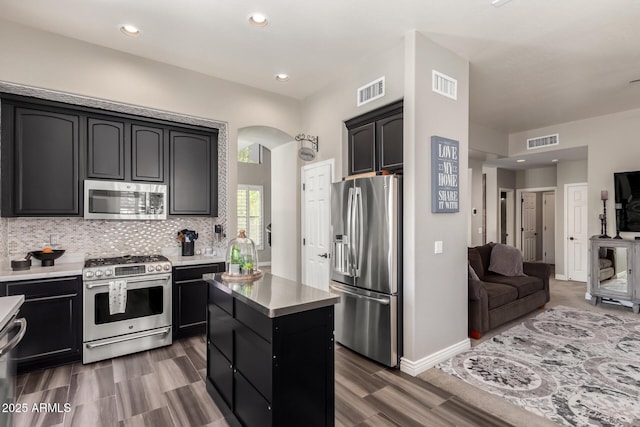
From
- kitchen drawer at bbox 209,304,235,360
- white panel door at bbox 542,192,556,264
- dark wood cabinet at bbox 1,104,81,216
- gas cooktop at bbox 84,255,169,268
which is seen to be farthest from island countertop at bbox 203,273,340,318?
white panel door at bbox 542,192,556,264

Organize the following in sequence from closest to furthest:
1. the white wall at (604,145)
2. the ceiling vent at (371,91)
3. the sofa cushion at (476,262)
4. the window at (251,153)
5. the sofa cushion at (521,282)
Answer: the ceiling vent at (371,91)
the sofa cushion at (521,282)
the sofa cushion at (476,262)
the white wall at (604,145)
the window at (251,153)

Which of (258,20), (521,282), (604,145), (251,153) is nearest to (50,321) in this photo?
(258,20)

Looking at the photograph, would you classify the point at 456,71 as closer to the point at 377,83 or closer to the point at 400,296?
the point at 377,83

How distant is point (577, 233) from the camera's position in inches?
289

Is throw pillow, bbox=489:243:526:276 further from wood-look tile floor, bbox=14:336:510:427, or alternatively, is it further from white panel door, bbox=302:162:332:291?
wood-look tile floor, bbox=14:336:510:427

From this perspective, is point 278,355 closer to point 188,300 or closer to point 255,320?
point 255,320

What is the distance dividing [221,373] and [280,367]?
919 millimetres

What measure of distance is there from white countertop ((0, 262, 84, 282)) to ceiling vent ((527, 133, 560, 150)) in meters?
7.58

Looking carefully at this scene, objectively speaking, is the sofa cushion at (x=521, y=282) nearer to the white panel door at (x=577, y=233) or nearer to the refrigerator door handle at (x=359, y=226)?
the refrigerator door handle at (x=359, y=226)

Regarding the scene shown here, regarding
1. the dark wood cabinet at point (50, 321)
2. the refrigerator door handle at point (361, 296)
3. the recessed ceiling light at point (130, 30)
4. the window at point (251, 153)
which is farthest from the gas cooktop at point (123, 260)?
the window at point (251, 153)

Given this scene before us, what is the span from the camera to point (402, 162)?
326cm

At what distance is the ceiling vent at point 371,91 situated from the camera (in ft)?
11.4

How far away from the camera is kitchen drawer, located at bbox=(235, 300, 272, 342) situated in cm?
180

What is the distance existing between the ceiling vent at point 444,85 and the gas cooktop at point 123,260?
348cm
